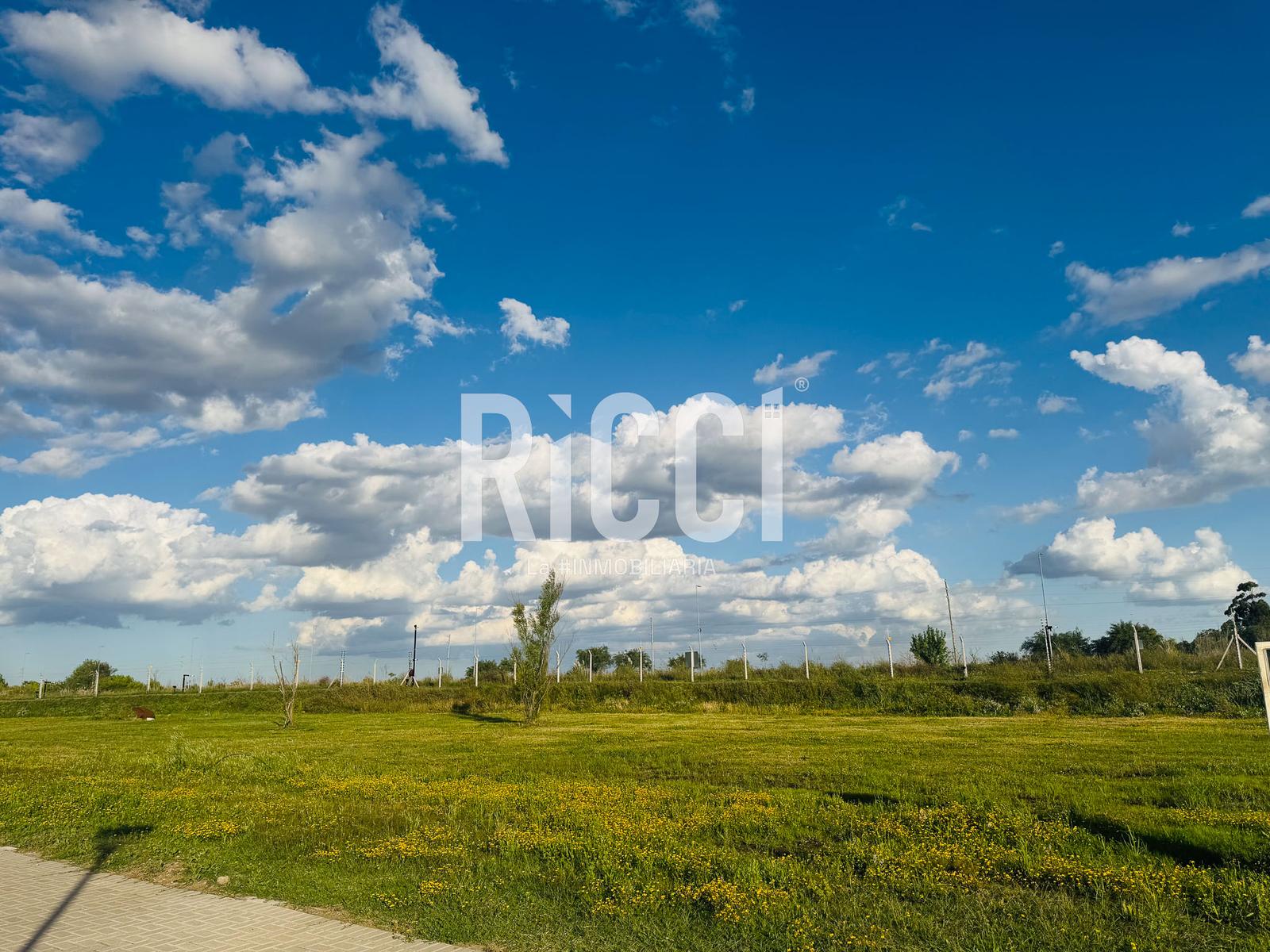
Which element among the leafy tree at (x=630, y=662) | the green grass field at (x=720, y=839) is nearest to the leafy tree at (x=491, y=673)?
the leafy tree at (x=630, y=662)

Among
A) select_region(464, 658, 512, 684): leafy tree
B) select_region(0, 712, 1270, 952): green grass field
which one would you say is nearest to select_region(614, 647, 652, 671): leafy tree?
select_region(464, 658, 512, 684): leafy tree

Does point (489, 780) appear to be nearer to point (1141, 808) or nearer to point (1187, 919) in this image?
point (1141, 808)

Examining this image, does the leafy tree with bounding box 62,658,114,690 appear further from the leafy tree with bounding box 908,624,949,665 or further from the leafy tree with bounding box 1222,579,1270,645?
the leafy tree with bounding box 1222,579,1270,645

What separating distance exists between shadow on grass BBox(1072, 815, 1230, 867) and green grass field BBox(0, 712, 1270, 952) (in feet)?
0.11

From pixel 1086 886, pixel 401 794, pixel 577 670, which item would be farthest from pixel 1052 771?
pixel 577 670

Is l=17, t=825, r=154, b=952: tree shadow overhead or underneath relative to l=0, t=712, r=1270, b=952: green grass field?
underneath

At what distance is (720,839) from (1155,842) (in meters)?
4.38

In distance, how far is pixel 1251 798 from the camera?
1059 cm

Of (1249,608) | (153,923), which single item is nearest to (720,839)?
(153,923)

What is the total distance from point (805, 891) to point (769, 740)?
14374 mm

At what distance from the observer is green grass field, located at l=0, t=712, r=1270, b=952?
20.6ft

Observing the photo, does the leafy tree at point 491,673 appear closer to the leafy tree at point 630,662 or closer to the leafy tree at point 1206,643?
the leafy tree at point 630,662

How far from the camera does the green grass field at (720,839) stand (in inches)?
247

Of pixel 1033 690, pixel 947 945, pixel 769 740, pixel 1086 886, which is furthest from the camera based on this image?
pixel 1033 690
